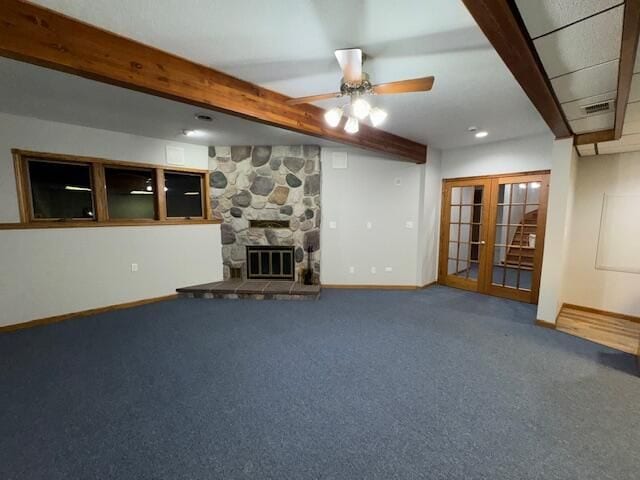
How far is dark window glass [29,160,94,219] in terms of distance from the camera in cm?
340

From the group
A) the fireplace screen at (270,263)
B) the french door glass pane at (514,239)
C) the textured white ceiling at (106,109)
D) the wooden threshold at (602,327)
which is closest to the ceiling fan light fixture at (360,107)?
the textured white ceiling at (106,109)

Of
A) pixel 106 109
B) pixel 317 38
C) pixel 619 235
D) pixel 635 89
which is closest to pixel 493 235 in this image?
pixel 619 235

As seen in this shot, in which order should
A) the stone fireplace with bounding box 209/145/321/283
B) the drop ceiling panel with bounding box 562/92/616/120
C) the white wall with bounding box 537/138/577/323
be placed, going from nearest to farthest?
the drop ceiling panel with bounding box 562/92/616/120, the white wall with bounding box 537/138/577/323, the stone fireplace with bounding box 209/145/321/283

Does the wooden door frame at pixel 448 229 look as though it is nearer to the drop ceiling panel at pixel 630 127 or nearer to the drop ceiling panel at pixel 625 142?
the drop ceiling panel at pixel 625 142

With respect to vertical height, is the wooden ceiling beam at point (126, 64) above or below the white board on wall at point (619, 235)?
above

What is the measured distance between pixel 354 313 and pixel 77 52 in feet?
11.7

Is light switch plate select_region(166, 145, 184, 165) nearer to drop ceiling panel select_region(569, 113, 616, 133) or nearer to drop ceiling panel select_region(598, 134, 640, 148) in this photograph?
drop ceiling panel select_region(569, 113, 616, 133)

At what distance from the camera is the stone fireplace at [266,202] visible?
181 inches

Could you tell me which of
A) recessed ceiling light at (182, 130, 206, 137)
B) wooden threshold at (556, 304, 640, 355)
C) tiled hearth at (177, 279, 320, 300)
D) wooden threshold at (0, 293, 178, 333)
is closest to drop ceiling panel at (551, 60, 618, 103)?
wooden threshold at (556, 304, 640, 355)

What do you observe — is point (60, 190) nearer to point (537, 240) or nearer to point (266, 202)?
point (266, 202)

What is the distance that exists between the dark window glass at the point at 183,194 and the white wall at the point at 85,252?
281 millimetres

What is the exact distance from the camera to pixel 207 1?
4.78ft

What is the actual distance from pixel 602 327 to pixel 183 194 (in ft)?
20.8

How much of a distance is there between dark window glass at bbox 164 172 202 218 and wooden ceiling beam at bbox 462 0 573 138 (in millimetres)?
4420
